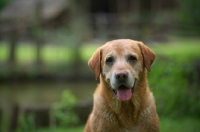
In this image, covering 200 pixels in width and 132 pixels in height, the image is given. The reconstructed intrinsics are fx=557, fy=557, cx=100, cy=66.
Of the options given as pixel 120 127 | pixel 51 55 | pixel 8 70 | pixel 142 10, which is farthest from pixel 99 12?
pixel 120 127

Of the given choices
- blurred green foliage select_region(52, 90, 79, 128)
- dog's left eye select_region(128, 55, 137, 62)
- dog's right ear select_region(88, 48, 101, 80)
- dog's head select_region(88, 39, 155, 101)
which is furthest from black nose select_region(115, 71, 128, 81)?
blurred green foliage select_region(52, 90, 79, 128)

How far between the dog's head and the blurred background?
328 centimetres

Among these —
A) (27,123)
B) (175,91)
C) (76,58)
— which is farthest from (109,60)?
(76,58)

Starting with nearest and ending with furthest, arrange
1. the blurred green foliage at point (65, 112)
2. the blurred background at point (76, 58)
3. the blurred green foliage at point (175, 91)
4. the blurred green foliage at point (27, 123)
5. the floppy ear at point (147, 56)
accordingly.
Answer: the floppy ear at point (147, 56)
the blurred green foliage at point (27, 123)
the blurred green foliage at point (175, 91)
the blurred background at point (76, 58)
the blurred green foliage at point (65, 112)

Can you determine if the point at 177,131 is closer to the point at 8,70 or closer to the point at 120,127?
the point at 120,127

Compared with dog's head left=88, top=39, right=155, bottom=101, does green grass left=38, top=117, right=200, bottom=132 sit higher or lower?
lower

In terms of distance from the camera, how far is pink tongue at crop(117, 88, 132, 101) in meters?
7.16

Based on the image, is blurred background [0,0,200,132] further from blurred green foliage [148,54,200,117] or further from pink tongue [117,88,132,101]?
pink tongue [117,88,132,101]

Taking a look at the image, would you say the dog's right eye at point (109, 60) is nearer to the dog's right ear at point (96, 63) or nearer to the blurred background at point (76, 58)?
the dog's right ear at point (96, 63)

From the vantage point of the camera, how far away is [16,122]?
1217 cm

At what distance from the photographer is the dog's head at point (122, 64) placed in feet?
23.0

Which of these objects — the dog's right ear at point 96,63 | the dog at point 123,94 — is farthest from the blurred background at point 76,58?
the dog's right ear at point 96,63

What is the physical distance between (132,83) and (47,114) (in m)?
5.70

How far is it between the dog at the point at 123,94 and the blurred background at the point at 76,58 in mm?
3101
